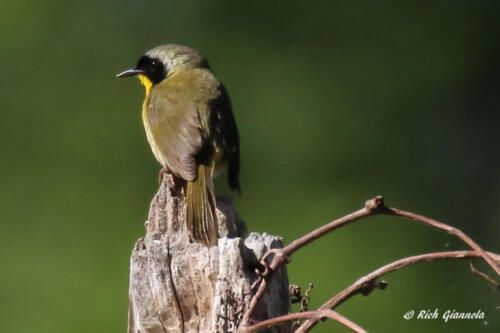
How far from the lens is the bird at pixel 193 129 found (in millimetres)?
4238

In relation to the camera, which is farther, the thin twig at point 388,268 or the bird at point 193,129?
the bird at point 193,129

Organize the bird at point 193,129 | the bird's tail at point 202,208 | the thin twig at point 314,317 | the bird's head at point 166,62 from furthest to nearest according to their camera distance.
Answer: the bird's head at point 166,62 → the bird at point 193,129 → the bird's tail at point 202,208 → the thin twig at point 314,317

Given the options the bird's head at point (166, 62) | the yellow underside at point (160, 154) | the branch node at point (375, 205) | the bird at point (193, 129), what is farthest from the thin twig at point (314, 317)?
the bird's head at point (166, 62)

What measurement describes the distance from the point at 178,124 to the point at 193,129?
9 cm

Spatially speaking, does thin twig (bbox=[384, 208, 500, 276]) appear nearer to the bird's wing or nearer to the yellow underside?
the bird's wing

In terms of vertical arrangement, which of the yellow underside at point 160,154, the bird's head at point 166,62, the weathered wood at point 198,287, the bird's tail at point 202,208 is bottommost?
the weathered wood at point 198,287

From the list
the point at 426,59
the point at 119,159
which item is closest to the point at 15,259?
the point at 119,159

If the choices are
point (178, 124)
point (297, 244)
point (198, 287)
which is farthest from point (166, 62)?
point (297, 244)

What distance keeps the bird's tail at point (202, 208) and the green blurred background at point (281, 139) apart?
1635 millimetres

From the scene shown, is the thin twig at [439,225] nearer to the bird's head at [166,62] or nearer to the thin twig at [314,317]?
the thin twig at [314,317]

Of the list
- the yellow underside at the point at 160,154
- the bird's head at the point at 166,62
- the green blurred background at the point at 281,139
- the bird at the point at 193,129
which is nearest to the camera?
the bird at the point at 193,129

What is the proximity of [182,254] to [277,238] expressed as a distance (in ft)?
0.93

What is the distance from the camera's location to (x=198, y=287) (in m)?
2.92

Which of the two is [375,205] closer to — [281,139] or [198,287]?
[198,287]
